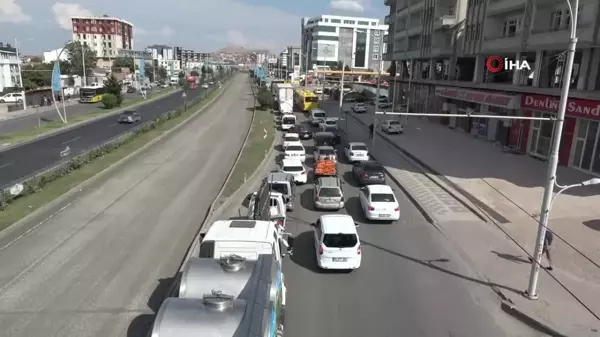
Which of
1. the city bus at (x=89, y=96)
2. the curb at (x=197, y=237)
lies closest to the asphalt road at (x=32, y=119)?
the city bus at (x=89, y=96)

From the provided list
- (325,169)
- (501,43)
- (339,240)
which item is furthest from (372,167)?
(501,43)

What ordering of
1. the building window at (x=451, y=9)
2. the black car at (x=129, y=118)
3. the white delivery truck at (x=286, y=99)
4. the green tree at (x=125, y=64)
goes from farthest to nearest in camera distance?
the green tree at (x=125, y=64) < the white delivery truck at (x=286, y=99) < the building window at (x=451, y=9) < the black car at (x=129, y=118)

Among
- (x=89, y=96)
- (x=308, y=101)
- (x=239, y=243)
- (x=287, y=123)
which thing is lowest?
(x=287, y=123)

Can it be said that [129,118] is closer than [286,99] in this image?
Yes

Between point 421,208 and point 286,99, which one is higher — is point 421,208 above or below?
below

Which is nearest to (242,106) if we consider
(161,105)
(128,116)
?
(161,105)

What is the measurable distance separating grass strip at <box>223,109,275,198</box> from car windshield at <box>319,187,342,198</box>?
486 centimetres

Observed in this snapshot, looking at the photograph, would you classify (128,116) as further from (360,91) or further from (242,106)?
(360,91)

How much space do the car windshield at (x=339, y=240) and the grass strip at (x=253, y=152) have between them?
9.04 meters

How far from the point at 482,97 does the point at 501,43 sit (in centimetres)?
477

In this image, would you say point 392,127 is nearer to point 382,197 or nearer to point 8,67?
point 382,197

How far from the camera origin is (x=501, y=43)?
3612 cm

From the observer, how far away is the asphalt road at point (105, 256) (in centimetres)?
1118

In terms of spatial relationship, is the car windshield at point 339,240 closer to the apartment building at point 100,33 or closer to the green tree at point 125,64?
the green tree at point 125,64
